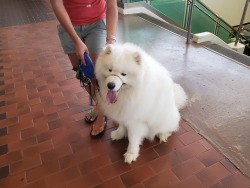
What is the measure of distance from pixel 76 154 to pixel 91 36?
974mm

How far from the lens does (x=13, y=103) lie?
2506 millimetres

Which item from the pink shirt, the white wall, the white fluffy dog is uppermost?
the pink shirt

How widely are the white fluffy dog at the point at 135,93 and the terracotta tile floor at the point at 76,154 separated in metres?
0.14

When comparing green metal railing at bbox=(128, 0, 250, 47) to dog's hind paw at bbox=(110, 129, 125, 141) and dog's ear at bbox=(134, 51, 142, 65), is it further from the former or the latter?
dog's ear at bbox=(134, 51, 142, 65)

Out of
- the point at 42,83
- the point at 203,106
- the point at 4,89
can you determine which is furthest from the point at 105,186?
the point at 4,89

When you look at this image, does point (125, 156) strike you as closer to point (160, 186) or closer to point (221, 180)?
point (160, 186)

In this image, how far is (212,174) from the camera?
164 cm

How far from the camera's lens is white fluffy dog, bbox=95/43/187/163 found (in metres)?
1.30

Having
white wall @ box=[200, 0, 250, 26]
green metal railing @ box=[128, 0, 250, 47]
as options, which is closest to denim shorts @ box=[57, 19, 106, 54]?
green metal railing @ box=[128, 0, 250, 47]

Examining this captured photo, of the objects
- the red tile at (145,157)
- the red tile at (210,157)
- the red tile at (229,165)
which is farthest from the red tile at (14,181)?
the red tile at (229,165)

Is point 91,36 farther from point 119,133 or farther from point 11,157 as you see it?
point 11,157

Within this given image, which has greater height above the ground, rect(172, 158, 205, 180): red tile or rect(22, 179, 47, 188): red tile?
rect(172, 158, 205, 180): red tile

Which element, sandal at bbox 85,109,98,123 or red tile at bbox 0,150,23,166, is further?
sandal at bbox 85,109,98,123

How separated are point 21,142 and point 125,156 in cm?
96
